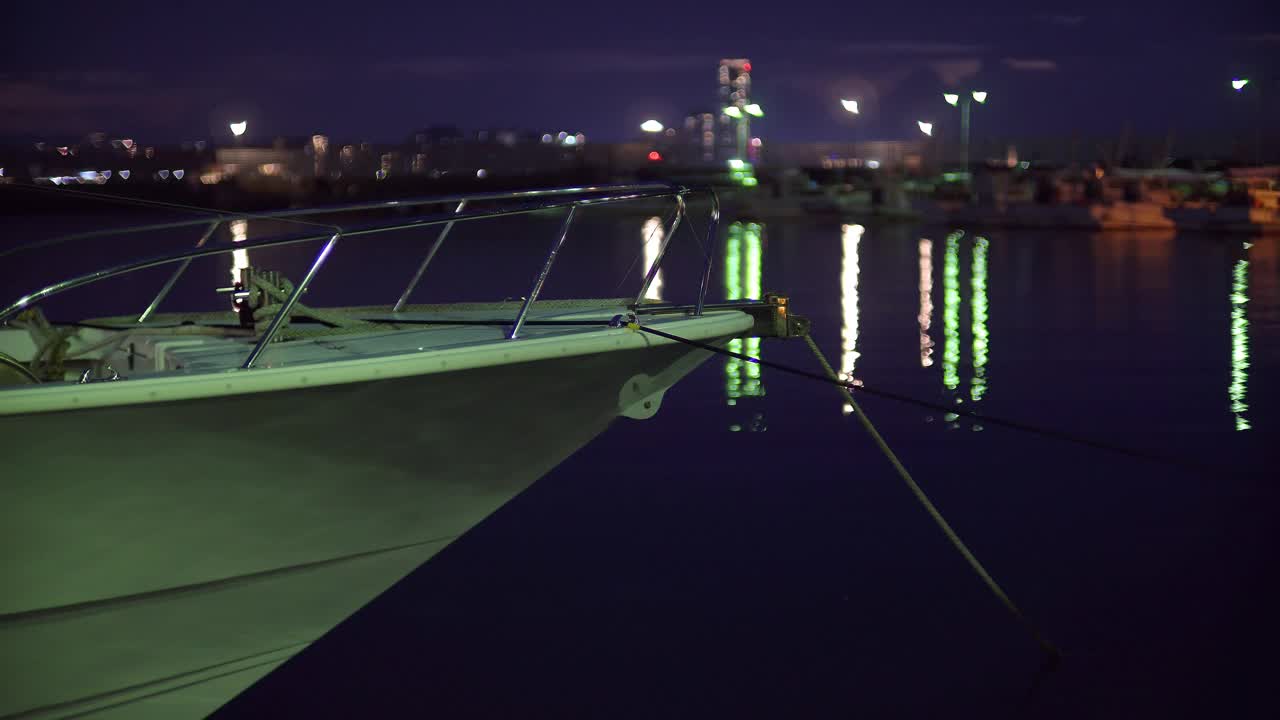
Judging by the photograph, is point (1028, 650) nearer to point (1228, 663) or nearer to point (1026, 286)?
point (1228, 663)

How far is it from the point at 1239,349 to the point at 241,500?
12.6 m

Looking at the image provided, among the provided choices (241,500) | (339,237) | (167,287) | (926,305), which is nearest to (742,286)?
(926,305)

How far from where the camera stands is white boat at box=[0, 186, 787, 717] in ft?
15.8

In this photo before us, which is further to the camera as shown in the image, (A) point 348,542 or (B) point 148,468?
(A) point 348,542

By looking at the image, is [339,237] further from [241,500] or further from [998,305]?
[998,305]

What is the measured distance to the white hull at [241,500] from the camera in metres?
4.82

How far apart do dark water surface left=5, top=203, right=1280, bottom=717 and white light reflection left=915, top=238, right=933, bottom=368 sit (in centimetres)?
42

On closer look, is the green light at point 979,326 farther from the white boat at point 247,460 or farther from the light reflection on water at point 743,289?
the white boat at point 247,460

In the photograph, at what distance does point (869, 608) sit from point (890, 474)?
2.80m

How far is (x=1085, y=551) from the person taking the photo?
23.7 ft

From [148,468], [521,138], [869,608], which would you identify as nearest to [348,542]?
[148,468]

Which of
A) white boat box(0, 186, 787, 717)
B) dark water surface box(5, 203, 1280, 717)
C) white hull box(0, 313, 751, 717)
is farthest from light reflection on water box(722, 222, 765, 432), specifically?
white hull box(0, 313, 751, 717)

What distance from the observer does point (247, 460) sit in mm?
5078

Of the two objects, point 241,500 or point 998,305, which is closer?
point 241,500
